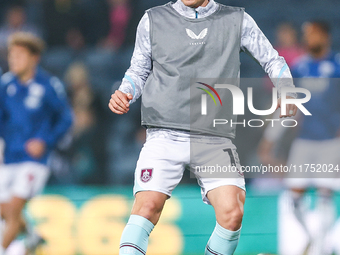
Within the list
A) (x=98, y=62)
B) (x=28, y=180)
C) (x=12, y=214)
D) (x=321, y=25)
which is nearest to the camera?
(x=12, y=214)

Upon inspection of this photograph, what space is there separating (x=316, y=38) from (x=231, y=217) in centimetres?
322

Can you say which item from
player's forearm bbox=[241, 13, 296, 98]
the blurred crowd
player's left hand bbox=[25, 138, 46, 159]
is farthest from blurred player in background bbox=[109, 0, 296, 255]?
the blurred crowd

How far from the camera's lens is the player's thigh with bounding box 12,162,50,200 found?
498 centimetres

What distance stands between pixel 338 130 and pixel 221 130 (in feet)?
9.35

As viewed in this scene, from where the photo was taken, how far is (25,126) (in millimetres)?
5074

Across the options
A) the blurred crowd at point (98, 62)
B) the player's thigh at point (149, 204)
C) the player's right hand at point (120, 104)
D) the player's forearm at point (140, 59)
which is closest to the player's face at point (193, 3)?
the player's forearm at point (140, 59)

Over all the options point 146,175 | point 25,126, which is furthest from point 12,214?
point 146,175

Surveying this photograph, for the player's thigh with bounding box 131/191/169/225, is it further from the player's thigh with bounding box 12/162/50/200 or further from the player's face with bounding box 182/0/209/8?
the player's thigh with bounding box 12/162/50/200

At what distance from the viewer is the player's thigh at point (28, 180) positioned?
498 cm

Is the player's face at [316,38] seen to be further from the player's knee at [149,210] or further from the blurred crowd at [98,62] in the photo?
the player's knee at [149,210]

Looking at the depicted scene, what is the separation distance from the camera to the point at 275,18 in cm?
806

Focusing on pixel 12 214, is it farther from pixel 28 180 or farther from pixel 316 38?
pixel 316 38

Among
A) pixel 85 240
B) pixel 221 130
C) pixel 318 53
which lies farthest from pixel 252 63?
pixel 221 130

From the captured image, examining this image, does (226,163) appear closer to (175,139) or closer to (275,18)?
(175,139)
